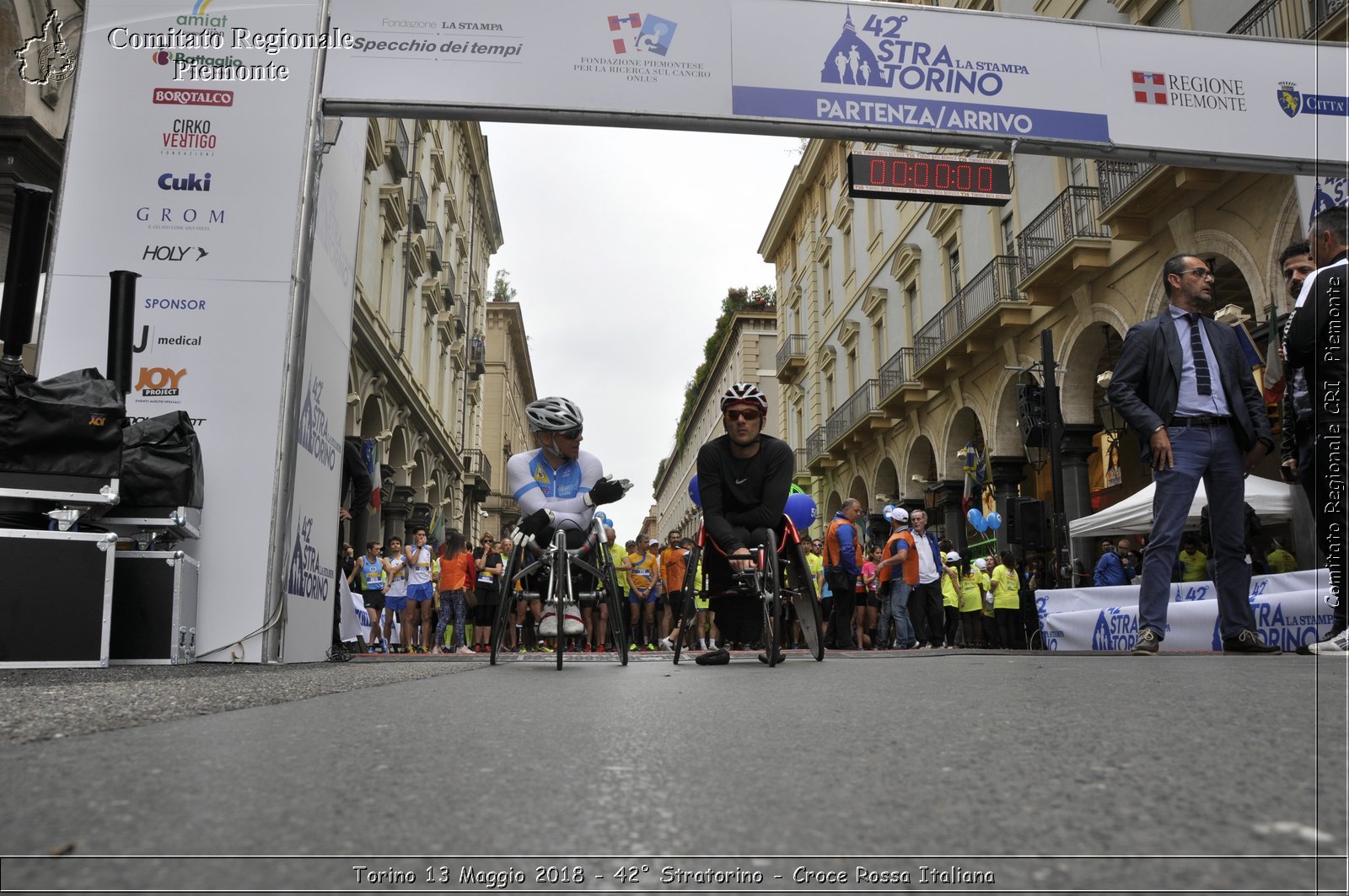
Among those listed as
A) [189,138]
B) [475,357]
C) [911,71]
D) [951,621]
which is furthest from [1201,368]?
[475,357]

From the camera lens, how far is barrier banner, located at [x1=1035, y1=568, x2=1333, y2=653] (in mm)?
7105

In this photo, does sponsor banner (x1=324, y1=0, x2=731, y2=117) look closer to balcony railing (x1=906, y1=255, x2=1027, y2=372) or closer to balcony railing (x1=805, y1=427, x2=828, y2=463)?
balcony railing (x1=906, y1=255, x2=1027, y2=372)

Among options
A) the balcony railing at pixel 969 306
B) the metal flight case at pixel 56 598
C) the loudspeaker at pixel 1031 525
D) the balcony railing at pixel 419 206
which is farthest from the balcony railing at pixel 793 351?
the metal flight case at pixel 56 598

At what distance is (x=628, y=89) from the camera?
8992 mm

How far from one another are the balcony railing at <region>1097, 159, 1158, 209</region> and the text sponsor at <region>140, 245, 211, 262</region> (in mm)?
14358

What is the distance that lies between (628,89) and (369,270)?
15.7 meters

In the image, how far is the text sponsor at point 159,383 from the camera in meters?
7.22

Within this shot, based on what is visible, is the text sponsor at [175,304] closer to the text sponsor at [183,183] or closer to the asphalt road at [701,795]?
the text sponsor at [183,183]

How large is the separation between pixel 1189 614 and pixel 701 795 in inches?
300

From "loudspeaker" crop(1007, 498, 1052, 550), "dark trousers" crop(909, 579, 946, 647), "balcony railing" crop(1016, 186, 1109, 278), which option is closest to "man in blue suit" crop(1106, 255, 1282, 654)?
"loudspeaker" crop(1007, 498, 1052, 550)

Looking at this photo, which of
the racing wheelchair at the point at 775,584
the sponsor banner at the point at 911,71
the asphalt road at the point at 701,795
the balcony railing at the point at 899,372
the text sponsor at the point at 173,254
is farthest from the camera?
the balcony railing at the point at 899,372

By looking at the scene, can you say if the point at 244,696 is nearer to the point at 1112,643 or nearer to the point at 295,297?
the point at 295,297

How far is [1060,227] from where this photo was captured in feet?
66.3

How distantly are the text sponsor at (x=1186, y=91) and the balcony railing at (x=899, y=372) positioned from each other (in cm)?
1762
